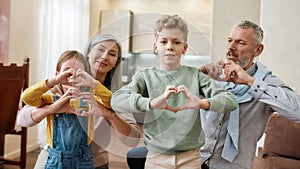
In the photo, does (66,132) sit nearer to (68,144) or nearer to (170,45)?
(68,144)

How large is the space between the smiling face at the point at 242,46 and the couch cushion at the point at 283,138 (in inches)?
38.3

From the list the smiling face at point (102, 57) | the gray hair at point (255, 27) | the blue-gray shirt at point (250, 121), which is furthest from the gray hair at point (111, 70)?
the gray hair at point (255, 27)

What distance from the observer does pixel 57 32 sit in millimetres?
3480

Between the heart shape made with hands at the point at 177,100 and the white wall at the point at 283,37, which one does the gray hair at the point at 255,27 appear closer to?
the heart shape made with hands at the point at 177,100

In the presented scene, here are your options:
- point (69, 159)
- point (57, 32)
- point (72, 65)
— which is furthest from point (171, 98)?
point (57, 32)

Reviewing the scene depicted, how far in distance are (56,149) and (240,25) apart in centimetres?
70

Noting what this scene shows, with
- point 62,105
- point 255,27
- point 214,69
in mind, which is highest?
point 255,27

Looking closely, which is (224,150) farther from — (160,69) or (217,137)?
(160,69)

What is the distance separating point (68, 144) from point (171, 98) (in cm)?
36

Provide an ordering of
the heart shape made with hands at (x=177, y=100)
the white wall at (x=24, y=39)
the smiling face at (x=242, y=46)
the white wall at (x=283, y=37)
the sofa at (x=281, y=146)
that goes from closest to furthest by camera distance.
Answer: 1. the heart shape made with hands at (x=177, y=100)
2. the smiling face at (x=242, y=46)
3. the sofa at (x=281, y=146)
4. the white wall at (x=283, y=37)
5. the white wall at (x=24, y=39)

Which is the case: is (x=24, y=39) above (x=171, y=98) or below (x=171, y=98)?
above

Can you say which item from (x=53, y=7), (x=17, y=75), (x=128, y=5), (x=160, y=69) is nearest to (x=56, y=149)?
(x=160, y=69)

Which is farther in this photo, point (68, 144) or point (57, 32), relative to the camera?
point (57, 32)

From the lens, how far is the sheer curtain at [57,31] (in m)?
3.38
